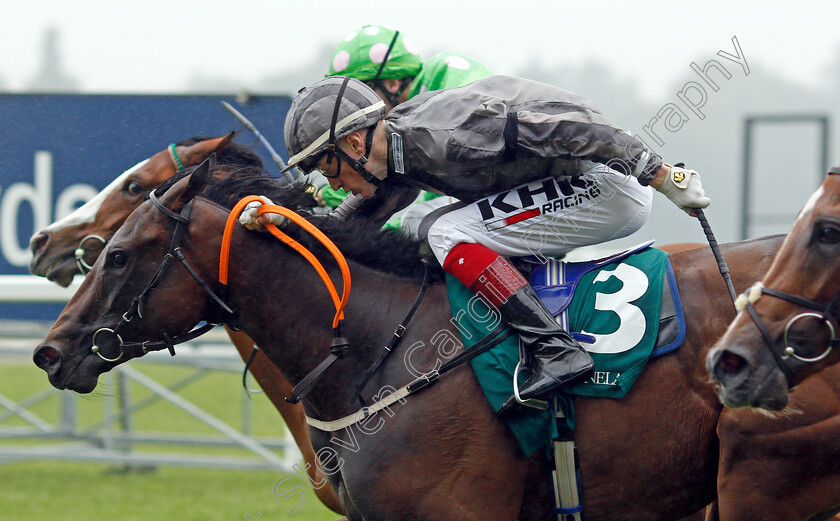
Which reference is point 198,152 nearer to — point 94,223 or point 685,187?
point 94,223

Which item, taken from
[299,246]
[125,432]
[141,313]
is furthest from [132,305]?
[125,432]

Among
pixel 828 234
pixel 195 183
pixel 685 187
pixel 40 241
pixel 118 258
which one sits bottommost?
pixel 40 241

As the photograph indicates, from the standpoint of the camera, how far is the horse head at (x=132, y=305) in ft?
9.48

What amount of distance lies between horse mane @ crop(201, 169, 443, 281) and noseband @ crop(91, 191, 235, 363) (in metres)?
0.16

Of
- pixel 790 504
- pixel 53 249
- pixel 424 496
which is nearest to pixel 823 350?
pixel 790 504

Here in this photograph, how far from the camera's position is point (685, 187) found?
A: 8.83 ft

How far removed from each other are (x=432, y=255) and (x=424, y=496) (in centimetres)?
81

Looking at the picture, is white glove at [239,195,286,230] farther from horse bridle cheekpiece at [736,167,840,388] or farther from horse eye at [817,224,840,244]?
horse eye at [817,224,840,244]


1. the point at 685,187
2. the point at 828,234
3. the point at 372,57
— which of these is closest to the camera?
the point at 828,234

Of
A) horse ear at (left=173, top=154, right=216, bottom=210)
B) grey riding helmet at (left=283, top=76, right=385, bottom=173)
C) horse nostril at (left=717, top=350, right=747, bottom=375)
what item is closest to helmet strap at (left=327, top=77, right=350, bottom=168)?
grey riding helmet at (left=283, top=76, right=385, bottom=173)

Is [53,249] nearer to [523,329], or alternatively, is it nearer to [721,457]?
[523,329]

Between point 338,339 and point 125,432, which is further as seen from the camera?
point 125,432

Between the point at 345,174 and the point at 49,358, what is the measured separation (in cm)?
112

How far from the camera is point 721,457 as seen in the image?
2.71 metres
